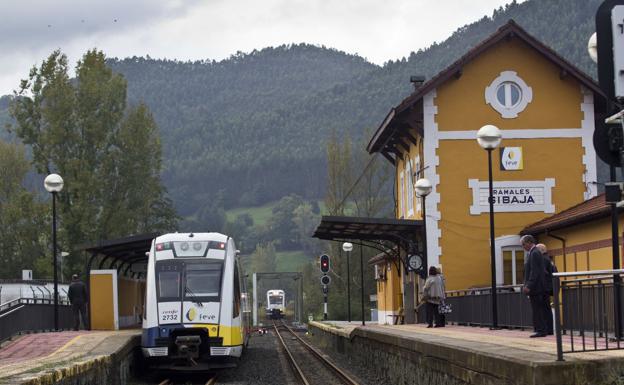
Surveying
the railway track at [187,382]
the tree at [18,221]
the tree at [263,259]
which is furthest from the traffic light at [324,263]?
the tree at [263,259]

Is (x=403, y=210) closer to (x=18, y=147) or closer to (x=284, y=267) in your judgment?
(x=18, y=147)

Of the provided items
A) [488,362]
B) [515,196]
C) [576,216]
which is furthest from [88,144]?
[488,362]

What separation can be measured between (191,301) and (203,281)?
63 centimetres

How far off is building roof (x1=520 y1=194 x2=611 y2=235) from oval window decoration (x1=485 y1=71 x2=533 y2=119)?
165 inches

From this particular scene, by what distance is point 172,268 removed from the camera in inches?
967

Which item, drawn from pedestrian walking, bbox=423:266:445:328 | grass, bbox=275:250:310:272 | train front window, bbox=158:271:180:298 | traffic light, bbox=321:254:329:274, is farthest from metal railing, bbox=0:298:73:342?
grass, bbox=275:250:310:272

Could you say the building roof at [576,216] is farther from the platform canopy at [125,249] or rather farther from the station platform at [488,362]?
the platform canopy at [125,249]

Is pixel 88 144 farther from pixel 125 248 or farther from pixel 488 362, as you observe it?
pixel 488 362

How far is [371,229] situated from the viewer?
3328 cm

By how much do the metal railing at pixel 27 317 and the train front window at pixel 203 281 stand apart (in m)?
3.75

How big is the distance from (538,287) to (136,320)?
74.9 ft

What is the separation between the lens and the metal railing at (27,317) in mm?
23016

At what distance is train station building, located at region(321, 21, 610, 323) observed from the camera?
111 ft

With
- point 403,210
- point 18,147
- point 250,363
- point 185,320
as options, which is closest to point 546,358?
point 185,320
